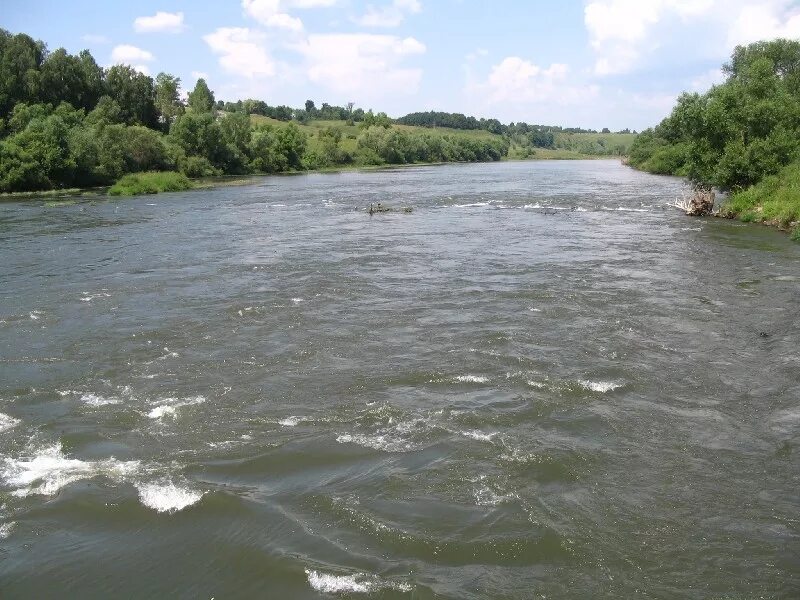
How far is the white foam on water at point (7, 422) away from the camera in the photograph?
1151 centimetres

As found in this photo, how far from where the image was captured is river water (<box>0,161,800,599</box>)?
305 inches

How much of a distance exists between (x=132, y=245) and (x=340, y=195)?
30885mm

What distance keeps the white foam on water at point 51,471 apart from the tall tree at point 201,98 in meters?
125

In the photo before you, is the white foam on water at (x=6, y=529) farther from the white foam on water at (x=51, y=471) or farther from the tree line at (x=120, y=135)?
the tree line at (x=120, y=135)

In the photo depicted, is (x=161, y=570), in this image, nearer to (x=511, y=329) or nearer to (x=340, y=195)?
(x=511, y=329)

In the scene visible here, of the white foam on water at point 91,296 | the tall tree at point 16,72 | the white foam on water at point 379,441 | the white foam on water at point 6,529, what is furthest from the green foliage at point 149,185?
the white foam on water at point 6,529

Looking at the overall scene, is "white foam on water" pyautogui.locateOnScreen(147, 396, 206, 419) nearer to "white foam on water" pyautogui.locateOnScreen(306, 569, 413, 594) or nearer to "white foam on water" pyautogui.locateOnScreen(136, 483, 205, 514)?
Answer: "white foam on water" pyautogui.locateOnScreen(136, 483, 205, 514)

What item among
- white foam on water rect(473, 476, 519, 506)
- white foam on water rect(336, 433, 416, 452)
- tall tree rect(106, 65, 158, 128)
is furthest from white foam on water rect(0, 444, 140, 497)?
tall tree rect(106, 65, 158, 128)

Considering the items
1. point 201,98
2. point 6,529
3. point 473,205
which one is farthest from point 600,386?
point 201,98

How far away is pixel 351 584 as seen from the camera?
7336 millimetres

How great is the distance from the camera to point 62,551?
26.9 ft

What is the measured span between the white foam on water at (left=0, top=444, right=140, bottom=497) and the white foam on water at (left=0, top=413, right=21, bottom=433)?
1320 mm

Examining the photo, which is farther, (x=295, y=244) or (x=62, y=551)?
(x=295, y=244)

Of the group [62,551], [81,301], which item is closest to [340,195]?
[81,301]
